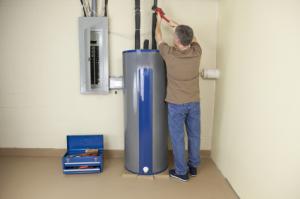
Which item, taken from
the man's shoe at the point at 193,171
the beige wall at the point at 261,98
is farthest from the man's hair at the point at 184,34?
the man's shoe at the point at 193,171

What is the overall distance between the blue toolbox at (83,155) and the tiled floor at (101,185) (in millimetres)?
65

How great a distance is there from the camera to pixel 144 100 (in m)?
2.31

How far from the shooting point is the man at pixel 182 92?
7.03ft

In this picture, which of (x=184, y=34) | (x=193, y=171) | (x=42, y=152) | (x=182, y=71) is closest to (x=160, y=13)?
(x=184, y=34)

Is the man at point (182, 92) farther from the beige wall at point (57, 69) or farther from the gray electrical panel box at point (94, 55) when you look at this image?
the gray electrical panel box at point (94, 55)

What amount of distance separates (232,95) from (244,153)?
510 mm

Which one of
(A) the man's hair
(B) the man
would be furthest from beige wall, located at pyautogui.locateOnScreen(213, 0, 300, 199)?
(A) the man's hair

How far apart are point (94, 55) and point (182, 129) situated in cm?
117

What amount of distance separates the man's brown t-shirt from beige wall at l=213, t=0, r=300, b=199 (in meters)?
0.32

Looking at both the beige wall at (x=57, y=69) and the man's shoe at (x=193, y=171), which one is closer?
the man's shoe at (x=193, y=171)

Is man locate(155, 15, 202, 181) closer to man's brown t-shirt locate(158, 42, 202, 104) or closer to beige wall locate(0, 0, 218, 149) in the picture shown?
man's brown t-shirt locate(158, 42, 202, 104)

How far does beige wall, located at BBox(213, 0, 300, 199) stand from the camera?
1.35m

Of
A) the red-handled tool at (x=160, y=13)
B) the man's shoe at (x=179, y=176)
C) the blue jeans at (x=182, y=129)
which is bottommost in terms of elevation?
the man's shoe at (x=179, y=176)

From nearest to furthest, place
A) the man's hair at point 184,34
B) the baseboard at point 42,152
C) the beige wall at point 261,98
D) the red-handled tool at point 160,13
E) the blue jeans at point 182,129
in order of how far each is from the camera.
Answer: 1. the beige wall at point 261,98
2. the man's hair at point 184,34
3. the blue jeans at point 182,129
4. the red-handled tool at point 160,13
5. the baseboard at point 42,152
